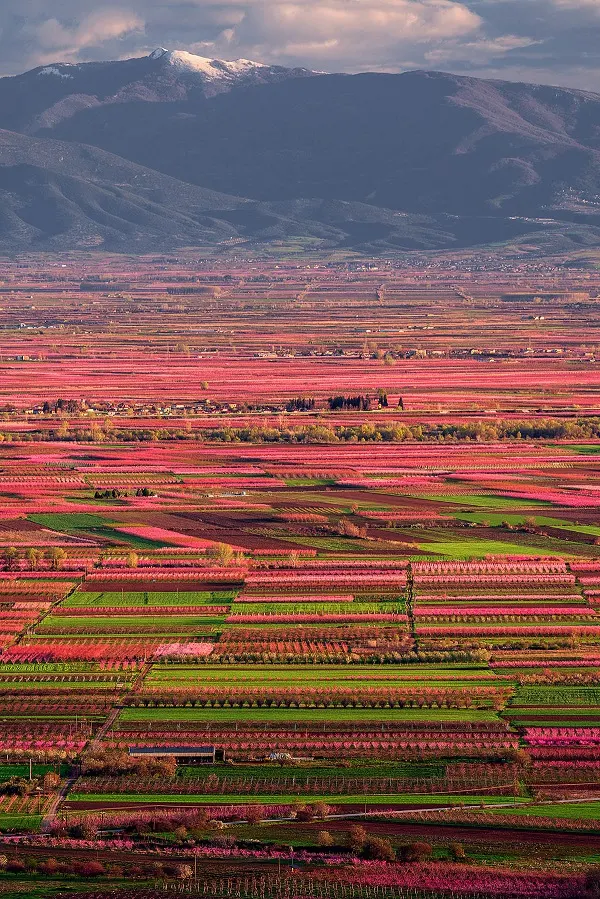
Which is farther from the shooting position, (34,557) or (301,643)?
(34,557)

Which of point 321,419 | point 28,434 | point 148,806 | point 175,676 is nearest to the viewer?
point 148,806

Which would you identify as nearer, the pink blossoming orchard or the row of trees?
the pink blossoming orchard

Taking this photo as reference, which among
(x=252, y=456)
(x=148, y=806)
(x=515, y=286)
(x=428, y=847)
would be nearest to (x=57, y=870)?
(x=148, y=806)

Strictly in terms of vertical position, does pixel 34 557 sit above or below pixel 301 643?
below

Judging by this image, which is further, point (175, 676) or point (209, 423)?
point (209, 423)

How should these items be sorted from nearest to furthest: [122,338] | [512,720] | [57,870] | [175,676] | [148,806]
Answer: [57,870]
[148,806]
[512,720]
[175,676]
[122,338]

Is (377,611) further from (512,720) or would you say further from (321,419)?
(321,419)

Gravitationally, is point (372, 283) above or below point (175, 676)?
below

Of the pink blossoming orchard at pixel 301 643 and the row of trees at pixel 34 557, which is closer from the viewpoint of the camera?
the pink blossoming orchard at pixel 301 643
